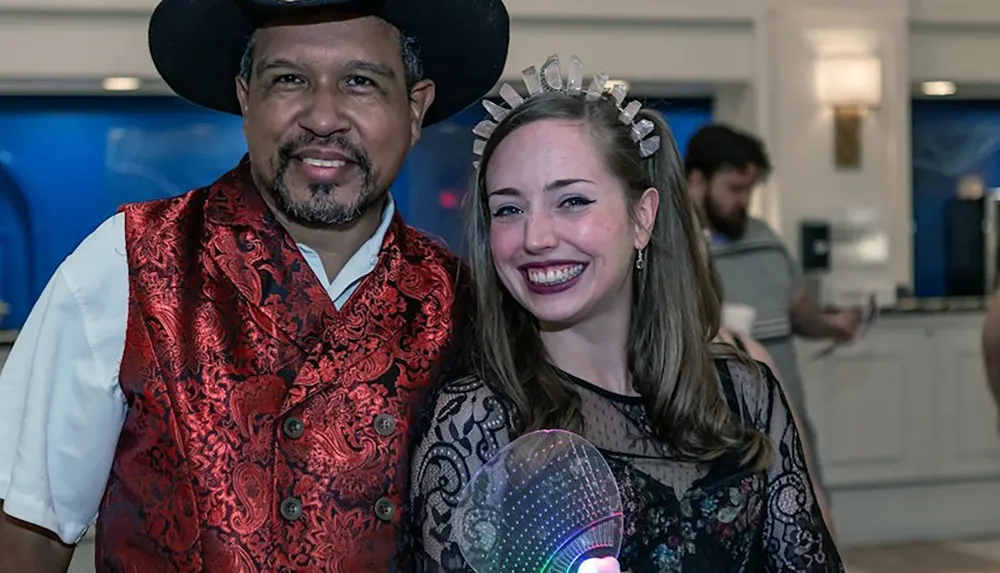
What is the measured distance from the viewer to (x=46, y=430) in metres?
1.58

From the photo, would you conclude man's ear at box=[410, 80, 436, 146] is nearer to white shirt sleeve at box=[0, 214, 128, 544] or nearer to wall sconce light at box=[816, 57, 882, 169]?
white shirt sleeve at box=[0, 214, 128, 544]

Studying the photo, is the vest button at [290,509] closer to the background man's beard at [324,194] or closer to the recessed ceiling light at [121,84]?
the background man's beard at [324,194]

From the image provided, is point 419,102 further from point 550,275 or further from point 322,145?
point 550,275

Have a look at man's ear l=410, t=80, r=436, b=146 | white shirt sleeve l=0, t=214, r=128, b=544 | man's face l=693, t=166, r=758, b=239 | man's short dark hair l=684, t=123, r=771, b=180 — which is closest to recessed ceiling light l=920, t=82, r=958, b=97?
man's short dark hair l=684, t=123, r=771, b=180

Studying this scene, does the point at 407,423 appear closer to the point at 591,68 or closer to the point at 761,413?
the point at 761,413

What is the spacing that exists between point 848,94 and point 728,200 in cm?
225

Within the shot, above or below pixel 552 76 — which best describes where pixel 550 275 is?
below

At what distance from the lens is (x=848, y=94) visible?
5.85 metres

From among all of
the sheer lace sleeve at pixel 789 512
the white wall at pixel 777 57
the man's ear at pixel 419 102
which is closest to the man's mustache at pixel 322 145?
the man's ear at pixel 419 102

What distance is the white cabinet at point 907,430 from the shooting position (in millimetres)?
5570

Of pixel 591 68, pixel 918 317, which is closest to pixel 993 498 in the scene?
pixel 918 317

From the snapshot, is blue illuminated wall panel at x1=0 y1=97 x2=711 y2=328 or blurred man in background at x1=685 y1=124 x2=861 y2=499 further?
blue illuminated wall panel at x1=0 y1=97 x2=711 y2=328

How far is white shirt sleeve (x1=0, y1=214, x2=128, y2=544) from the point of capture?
158cm

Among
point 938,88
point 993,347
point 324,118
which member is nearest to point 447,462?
point 324,118
